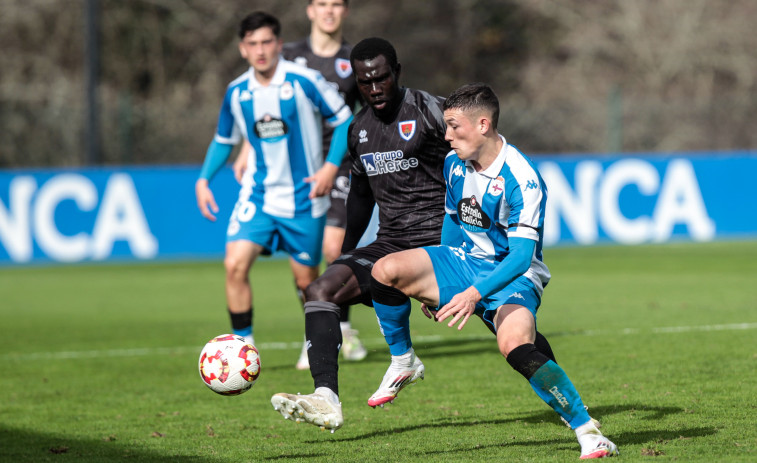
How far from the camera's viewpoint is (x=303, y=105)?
779cm

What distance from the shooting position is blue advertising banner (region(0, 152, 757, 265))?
16234mm

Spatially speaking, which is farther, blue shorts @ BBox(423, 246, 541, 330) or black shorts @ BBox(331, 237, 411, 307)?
black shorts @ BBox(331, 237, 411, 307)

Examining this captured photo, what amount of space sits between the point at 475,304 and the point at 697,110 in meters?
17.9

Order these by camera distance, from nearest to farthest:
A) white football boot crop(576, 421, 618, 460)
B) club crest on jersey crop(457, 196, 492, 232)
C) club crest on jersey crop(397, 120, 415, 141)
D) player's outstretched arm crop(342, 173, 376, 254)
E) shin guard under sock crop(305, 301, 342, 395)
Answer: white football boot crop(576, 421, 618, 460)
club crest on jersey crop(457, 196, 492, 232)
shin guard under sock crop(305, 301, 342, 395)
club crest on jersey crop(397, 120, 415, 141)
player's outstretched arm crop(342, 173, 376, 254)

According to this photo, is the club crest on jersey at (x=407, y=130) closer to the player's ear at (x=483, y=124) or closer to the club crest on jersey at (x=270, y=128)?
the player's ear at (x=483, y=124)

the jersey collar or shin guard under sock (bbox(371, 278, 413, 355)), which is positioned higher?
the jersey collar

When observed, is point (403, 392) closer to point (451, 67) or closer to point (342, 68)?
point (342, 68)

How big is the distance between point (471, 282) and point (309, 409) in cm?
102

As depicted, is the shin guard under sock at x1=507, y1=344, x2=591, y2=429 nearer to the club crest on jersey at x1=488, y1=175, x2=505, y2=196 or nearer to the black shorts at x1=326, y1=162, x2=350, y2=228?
the club crest on jersey at x1=488, y1=175, x2=505, y2=196

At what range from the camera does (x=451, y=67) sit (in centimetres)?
3284

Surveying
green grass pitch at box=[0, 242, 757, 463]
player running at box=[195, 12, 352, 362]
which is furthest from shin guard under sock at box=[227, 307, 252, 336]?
green grass pitch at box=[0, 242, 757, 463]

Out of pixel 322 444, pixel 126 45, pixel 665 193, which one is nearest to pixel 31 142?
pixel 126 45

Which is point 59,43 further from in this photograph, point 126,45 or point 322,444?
point 322,444

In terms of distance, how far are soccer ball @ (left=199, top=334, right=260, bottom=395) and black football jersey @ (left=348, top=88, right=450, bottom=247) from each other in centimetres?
108
